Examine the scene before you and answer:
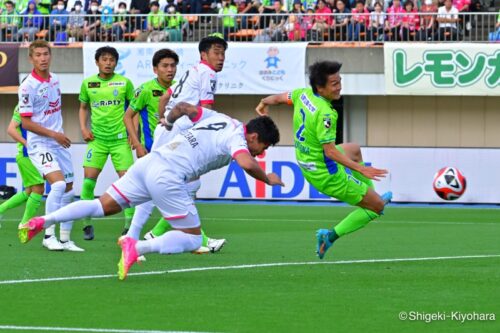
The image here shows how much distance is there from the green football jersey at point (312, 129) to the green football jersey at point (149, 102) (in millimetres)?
2799

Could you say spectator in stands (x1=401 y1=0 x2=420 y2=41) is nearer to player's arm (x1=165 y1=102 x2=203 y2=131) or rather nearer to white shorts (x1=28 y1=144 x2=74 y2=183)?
white shorts (x1=28 y1=144 x2=74 y2=183)

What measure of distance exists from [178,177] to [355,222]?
286cm

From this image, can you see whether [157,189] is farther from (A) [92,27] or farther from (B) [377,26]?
(A) [92,27]

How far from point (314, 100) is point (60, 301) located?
423 cm

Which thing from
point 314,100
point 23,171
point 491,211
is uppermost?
point 314,100

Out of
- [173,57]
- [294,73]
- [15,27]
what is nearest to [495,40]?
[294,73]

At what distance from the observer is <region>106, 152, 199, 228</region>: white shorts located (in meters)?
10.8

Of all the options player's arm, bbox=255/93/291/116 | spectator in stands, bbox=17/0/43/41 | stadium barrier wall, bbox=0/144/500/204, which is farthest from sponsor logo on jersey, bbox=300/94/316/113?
spectator in stands, bbox=17/0/43/41

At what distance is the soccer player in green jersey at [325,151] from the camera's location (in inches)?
502

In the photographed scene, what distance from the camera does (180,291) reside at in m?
10.2

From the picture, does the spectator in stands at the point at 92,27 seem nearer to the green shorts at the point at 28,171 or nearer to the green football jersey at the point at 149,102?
the green shorts at the point at 28,171

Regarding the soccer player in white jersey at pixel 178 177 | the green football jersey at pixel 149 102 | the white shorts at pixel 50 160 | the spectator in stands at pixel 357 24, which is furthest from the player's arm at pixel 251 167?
the spectator in stands at pixel 357 24

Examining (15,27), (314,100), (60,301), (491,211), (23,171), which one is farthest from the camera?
(15,27)

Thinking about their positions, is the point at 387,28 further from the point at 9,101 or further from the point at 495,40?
the point at 9,101
